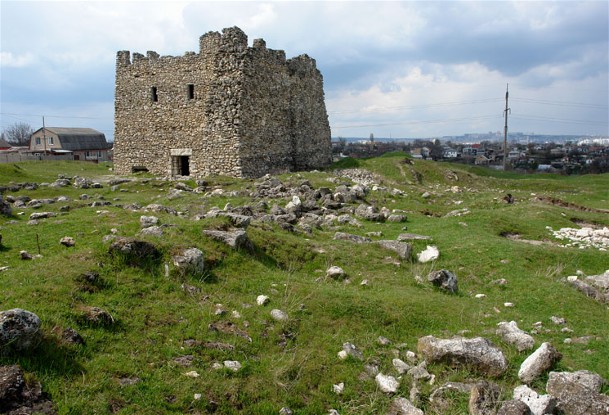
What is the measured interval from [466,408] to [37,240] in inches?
359

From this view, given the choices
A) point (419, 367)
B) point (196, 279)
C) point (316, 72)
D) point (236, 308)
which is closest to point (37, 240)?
point (196, 279)

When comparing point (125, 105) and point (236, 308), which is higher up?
point (125, 105)

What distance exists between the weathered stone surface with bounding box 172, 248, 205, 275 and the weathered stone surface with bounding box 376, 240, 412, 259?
18.8 ft

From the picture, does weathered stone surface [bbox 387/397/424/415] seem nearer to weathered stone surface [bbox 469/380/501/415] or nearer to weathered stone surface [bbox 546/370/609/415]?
weathered stone surface [bbox 469/380/501/415]

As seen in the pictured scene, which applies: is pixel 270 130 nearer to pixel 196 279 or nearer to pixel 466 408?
pixel 196 279

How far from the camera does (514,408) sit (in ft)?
20.5

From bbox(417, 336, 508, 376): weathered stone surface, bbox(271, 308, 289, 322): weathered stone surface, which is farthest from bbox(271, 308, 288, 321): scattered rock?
bbox(417, 336, 508, 376): weathered stone surface

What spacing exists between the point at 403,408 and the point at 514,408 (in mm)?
1450

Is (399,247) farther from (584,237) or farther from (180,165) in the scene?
(180,165)

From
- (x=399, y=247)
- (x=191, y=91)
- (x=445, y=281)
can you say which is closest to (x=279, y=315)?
(x=445, y=281)

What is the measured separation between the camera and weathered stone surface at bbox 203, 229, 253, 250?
1106 centimetres

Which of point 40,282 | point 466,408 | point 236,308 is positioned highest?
point 40,282

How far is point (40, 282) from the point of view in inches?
321

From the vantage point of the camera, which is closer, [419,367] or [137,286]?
[419,367]
